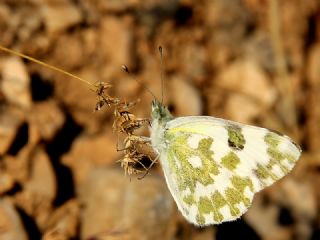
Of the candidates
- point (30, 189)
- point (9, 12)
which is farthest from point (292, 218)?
point (9, 12)

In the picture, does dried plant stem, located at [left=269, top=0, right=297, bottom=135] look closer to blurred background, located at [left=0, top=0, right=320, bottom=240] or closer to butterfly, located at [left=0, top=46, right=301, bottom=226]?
blurred background, located at [left=0, top=0, right=320, bottom=240]

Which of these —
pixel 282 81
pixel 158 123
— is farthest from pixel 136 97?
pixel 282 81

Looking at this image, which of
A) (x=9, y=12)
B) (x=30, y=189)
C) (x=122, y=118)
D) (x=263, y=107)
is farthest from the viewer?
(x=263, y=107)

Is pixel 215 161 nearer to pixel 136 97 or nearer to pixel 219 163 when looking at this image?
pixel 219 163

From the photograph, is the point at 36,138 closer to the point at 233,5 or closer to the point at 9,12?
the point at 9,12

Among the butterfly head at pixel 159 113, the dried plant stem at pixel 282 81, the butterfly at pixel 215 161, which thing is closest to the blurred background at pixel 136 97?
the dried plant stem at pixel 282 81

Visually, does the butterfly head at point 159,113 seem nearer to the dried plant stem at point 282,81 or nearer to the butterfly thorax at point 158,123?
the butterfly thorax at point 158,123
